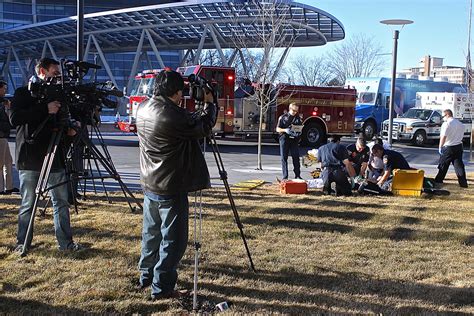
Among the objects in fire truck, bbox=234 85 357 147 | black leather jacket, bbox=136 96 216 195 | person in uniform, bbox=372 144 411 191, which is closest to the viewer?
black leather jacket, bbox=136 96 216 195

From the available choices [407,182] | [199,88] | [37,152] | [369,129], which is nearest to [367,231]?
[407,182]

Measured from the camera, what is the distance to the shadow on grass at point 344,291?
14.6 ft

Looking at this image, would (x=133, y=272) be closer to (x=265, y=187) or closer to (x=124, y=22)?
(x=265, y=187)

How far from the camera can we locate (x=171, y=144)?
4.09 metres

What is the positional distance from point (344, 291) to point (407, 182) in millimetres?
5912

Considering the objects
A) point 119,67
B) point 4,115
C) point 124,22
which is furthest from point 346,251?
point 119,67

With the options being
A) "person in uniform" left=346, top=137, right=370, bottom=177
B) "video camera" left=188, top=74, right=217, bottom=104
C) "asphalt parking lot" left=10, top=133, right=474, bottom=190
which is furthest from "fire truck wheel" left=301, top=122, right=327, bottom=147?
"video camera" left=188, top=74, right=217, bottom=104

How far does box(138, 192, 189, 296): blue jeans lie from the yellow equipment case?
21.9ft

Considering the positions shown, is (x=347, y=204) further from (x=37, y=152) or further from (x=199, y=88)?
(x=37, y=152)

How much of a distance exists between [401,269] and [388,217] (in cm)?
260

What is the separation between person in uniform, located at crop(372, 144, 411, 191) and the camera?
1033cm

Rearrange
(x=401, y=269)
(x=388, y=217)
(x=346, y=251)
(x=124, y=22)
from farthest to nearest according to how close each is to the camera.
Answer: (x=124, y=22) < (x=388, y=217) < (x=346, y=251) < (x=401, y=269)

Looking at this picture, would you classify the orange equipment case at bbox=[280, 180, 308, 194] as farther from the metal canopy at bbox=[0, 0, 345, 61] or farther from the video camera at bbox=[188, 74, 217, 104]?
the metal canopy at bbox=[0, 0, 345, 61]

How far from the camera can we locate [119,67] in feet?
222
